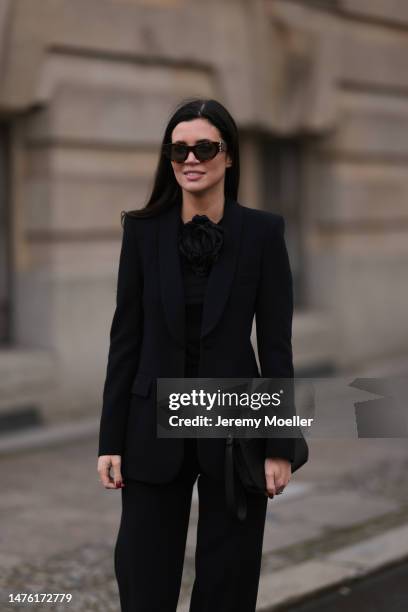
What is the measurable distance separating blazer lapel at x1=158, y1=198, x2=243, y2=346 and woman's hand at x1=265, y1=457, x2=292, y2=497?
16.0 inches

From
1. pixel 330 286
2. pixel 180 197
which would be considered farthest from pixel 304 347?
pixel 180 197

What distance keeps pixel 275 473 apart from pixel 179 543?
0.36m

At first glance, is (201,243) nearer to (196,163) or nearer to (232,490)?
(196,163)

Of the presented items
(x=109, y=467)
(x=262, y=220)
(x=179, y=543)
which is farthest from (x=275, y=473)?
(x=262, y=220)

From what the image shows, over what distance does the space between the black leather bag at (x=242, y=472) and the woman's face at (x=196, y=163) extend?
2.33ft

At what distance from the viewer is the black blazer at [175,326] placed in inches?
129

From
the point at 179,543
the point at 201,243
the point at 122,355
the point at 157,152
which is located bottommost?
the point at 179,543

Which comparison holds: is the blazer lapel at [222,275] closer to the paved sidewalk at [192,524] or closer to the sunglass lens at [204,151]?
the sunglass lens at [204,151]

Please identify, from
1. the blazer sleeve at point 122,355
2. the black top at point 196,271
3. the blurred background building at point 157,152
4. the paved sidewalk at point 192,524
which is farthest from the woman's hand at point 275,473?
the blurred background building at point 157,152

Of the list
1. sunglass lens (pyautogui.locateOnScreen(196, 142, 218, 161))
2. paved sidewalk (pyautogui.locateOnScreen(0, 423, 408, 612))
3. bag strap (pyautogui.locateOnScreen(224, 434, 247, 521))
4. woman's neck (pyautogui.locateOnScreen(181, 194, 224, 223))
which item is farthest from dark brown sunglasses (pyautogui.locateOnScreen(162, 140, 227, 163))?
paved sidewalk (pyautogui.locateOnScreen(0, 423, 408, 612))

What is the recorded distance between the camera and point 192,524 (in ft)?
21.0

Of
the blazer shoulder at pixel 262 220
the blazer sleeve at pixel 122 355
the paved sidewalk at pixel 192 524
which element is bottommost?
the paved sidewalk at pixel 192 524

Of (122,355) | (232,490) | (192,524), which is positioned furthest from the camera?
(192,524)

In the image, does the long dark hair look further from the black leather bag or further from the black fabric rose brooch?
the black leather bag
